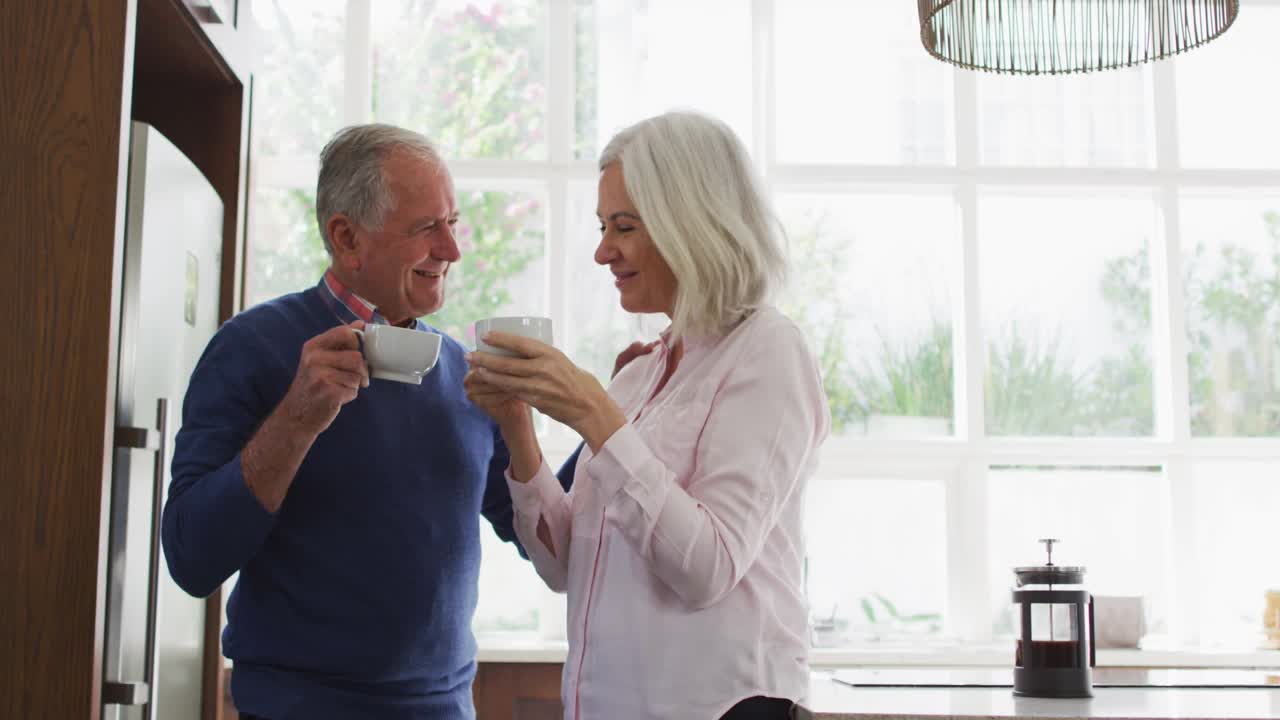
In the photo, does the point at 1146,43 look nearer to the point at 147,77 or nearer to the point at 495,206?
the point at 147,77

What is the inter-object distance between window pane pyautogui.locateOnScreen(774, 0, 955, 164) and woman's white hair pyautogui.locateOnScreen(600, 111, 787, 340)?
2.96 metres

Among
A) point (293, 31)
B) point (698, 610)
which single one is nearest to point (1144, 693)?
point (698, 610)

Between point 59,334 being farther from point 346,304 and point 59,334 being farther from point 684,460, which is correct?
point 684,460

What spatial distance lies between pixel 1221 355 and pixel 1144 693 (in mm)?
2332

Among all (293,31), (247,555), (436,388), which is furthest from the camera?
(293,31)

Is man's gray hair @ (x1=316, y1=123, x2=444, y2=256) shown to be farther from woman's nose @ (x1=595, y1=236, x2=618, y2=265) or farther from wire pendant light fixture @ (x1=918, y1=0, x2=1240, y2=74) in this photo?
wire pendant light fixture @ (x1=918, y1=0, x2=1240, y2=74)

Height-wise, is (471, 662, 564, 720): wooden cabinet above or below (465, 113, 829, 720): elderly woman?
below

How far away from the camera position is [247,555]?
1.55 meters

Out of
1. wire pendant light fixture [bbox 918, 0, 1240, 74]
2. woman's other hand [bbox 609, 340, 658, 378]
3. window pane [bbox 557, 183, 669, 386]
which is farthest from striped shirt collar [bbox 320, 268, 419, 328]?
window pane [bbox 557, 183, 669, 386]

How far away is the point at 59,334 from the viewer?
1610mm

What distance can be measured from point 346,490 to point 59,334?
443 mm

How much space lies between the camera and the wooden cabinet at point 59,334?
1.58 meters

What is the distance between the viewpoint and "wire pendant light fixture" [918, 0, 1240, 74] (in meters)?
2.48

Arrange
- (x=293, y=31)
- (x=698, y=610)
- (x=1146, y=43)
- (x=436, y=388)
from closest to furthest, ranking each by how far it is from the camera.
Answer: (x=698, y=610) < (x=436, y=388) < (x=1146, y=43) < (x=293, y=31)
